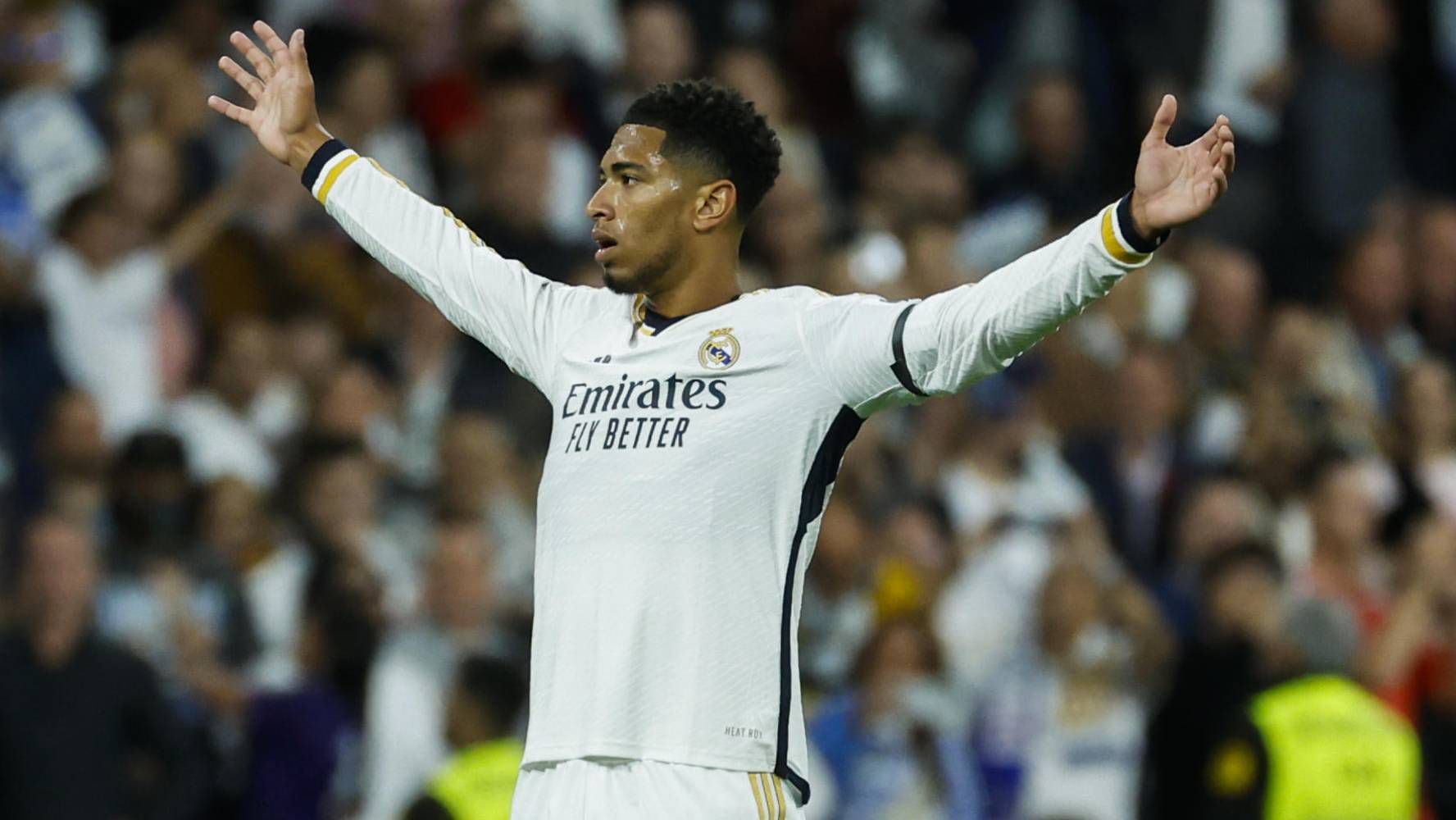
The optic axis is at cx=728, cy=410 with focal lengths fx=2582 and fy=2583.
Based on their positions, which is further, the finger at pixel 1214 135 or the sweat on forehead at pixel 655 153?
the sweat on forehead at pixel 655 153

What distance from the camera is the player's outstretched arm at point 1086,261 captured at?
15.9ft

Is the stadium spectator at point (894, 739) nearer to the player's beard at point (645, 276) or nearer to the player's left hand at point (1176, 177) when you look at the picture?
the player's beard at point (645, 276)

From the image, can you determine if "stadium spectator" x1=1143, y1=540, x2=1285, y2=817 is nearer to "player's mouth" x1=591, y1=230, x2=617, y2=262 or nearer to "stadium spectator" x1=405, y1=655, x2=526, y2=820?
"stadium spectator" x1=405, y1=655, x2=526, y2=820

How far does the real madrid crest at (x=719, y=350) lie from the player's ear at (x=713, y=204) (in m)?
0.26

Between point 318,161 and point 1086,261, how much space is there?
6.45 ft

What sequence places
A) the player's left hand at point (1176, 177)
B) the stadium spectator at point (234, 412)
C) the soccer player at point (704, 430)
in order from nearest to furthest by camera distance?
the player's left hand at point (1176, 177) → the soccer player at point (704, 430) → the stadium spectator at point (234, 412)

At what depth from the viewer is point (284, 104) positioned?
5.94 meters

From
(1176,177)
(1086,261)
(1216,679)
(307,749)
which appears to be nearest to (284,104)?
(1086,261)

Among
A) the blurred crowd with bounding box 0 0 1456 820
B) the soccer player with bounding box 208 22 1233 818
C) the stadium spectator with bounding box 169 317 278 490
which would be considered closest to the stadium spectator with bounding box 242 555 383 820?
the blurred crowd with bounding box 0 0 1456 820

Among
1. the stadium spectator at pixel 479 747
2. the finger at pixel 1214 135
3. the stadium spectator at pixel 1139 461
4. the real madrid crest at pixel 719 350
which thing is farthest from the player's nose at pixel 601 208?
the stadium spectator at pixel 1139 461

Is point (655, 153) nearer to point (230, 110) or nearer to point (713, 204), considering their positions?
point (713, 204)

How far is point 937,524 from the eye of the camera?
436 inches

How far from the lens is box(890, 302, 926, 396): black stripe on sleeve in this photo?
5.17 m

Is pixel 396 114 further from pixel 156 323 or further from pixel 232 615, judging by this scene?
pixel 232 615
